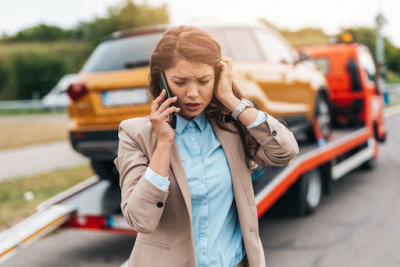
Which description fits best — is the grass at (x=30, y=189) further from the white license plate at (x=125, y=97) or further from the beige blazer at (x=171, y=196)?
the beige blazer at (x=171, y=196)

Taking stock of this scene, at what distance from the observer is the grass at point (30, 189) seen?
5.95 meters

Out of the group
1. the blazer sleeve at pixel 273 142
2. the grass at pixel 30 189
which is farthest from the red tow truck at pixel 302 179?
the grass at pixel 30 189

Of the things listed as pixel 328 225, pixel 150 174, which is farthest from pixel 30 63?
pixel 150 174

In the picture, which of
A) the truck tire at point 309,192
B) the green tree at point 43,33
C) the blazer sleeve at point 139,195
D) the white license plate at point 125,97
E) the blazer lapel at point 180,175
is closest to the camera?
the blazer sleeve at point 139,195

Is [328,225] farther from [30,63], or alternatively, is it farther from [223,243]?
[30,63]

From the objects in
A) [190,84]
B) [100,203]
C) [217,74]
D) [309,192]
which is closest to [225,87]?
[217,74]

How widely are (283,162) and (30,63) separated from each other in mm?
44488

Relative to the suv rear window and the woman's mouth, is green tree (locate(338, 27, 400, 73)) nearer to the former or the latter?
the suv rear window

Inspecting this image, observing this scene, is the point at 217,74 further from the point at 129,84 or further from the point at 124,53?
the point at 124,53

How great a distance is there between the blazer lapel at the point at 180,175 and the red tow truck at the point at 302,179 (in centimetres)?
77

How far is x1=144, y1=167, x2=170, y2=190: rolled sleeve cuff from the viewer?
160cm

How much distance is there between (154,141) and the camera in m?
1.75

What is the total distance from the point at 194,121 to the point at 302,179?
3842mm

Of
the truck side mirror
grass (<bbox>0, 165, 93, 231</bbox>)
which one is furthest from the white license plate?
the truck side mirror
